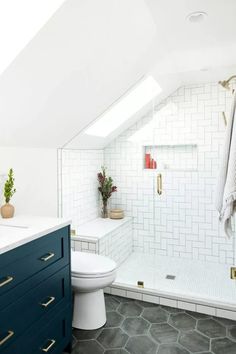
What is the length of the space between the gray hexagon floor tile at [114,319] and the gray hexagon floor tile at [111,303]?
7cm

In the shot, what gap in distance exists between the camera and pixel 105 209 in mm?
3801

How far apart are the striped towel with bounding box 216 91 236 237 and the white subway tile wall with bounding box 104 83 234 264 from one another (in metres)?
1.87

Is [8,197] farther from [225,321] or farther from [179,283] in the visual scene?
[225,321]

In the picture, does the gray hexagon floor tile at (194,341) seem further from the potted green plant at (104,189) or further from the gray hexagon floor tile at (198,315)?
the potted green plant at (104,189)

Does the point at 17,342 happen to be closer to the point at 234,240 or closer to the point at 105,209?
the point at 105,209

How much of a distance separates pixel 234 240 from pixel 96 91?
231cm

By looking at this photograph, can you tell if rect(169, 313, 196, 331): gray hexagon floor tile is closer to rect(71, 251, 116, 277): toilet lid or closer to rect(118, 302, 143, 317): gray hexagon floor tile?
rect(118, 302, 143, 317): gray hexagon floor tile

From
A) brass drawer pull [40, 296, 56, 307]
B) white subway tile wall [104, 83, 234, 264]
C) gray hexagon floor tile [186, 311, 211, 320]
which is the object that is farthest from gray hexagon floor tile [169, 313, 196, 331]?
white subway tile wall [104, 83, 234, 264]

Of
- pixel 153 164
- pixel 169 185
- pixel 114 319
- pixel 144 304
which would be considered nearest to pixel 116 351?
pixel 114 319

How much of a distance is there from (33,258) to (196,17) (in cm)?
184

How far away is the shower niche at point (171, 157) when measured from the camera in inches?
142

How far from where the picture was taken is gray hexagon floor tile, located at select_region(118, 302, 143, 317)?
2492mm

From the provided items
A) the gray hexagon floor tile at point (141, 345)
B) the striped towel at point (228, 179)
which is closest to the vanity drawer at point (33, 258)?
the gray hexagon floor tile at point (141, 345)

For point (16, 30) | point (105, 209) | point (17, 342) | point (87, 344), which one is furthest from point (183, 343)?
point (16, 30)
